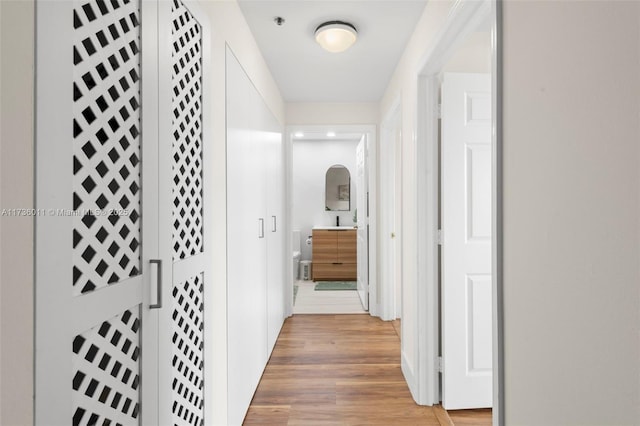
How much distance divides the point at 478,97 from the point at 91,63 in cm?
217

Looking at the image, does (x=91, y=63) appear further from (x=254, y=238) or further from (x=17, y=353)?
(x=254, y=238)

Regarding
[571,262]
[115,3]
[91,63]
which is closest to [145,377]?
[91,63]

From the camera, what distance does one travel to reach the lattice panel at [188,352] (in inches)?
54.8

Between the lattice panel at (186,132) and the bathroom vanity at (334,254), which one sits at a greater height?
the lattice panel at (186,132)

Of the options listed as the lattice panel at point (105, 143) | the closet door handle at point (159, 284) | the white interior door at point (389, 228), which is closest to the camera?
the lattice panel at point (105, 143)

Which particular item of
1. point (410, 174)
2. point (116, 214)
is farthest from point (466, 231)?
point (116, 214)

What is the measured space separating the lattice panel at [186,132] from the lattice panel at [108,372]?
394 millimetres

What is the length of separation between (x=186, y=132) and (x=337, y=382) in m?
2.14

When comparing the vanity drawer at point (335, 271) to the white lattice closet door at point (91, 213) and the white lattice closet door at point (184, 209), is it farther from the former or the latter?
the white lattice closet door at point (91, 213)

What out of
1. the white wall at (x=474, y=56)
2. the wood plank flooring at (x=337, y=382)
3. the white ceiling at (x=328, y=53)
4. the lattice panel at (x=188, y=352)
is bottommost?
the wood plank flooring at (x=337, y=382)

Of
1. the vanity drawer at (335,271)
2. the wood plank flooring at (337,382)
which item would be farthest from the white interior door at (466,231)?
the vanity drawer at (335,271)

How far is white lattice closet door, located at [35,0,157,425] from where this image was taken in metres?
0.72

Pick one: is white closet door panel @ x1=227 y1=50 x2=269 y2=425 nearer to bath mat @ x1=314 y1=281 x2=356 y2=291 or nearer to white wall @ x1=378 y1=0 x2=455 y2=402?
white wall @ x1=378 y1=0 x2=455 y2=402

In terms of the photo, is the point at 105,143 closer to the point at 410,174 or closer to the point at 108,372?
the point at 108,372
